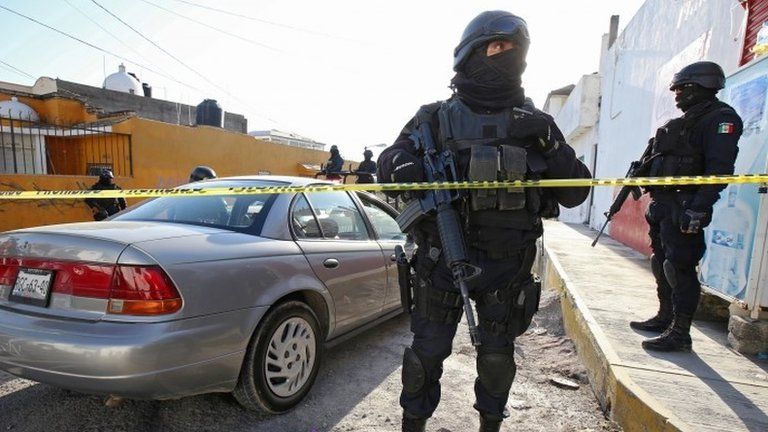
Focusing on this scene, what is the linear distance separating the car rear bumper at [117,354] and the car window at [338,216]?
42.8 inches

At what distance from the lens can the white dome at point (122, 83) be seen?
2370 cm

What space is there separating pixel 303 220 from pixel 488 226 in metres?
1.30

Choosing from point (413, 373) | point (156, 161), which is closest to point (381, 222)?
point (413, 373)

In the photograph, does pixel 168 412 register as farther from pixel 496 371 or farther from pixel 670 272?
pixel 670 272

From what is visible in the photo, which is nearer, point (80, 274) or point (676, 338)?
Result: point (80, 274)

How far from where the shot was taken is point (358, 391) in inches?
111

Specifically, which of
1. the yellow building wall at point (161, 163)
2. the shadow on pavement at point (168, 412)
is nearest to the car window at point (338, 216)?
the shadow on pavement at point (168, 412)

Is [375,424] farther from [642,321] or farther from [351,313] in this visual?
[642,321]

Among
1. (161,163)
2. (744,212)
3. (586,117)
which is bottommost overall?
(744,212)

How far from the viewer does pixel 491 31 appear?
1972mm

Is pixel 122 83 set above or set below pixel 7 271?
above

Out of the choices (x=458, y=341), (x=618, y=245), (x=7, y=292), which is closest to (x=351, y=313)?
(x=458, y=341)

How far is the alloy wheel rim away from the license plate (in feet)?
3.45

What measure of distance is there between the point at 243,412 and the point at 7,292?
129 centimetres
